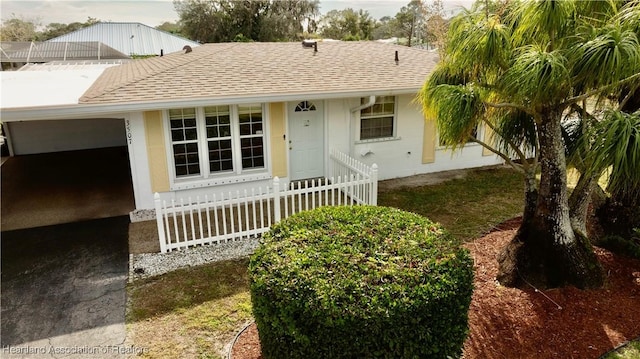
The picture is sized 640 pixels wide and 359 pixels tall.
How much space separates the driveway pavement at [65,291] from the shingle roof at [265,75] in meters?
2.73

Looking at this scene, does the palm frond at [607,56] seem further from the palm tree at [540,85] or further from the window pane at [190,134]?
the window pane at [190,134]

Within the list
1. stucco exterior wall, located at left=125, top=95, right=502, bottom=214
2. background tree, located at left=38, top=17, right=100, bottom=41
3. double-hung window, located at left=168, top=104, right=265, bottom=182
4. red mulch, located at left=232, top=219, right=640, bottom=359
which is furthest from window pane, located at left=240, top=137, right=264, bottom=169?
background tree, located at left=38, top=17, right=100, bottom=41

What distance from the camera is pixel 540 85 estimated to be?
439 cm

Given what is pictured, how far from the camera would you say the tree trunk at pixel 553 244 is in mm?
5637

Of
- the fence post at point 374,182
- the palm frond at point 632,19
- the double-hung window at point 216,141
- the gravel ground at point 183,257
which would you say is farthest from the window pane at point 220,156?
the palm frond at point 632,19

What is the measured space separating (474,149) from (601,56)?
8471 mm

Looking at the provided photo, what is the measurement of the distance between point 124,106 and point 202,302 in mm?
→ 4188

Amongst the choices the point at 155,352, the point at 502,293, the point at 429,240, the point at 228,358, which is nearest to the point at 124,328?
the point at 155,352

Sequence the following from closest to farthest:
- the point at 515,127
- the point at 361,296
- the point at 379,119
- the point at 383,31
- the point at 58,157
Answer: the point at 361,296 < the point at 515,127 < the point at 379,119 < the point at 58,157 < the point at 383,31

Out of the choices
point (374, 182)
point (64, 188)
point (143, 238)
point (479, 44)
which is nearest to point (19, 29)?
point (64, 188)

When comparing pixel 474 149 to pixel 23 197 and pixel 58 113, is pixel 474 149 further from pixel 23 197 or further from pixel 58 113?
pixel 23 197

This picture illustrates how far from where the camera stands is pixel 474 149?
41.3 feet

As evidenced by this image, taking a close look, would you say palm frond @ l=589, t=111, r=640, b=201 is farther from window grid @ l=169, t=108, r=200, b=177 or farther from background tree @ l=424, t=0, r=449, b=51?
window grid @ l=169, t=108, r=200, b=177

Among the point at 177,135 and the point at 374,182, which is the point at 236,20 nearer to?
the point at 177,135
